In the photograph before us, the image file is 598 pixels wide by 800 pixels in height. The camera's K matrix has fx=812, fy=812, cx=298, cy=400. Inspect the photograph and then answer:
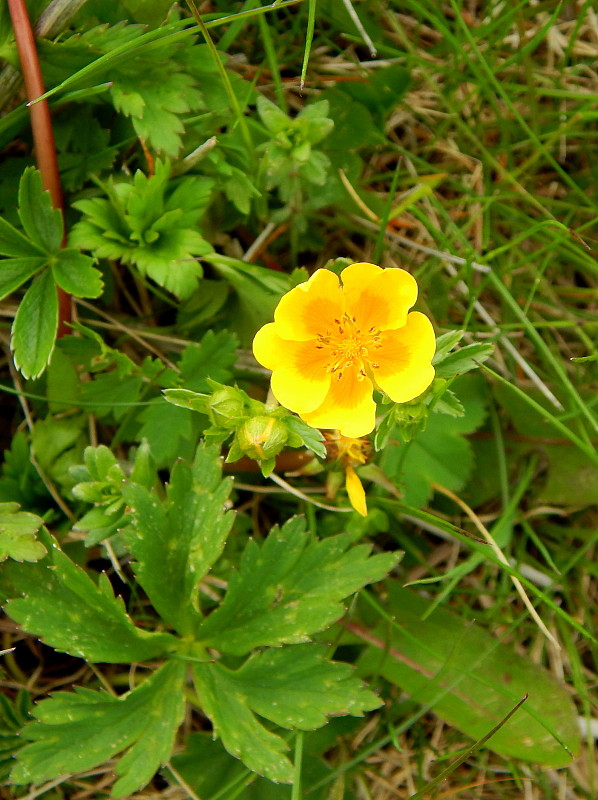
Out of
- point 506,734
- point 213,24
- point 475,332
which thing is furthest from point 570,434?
point 213,24

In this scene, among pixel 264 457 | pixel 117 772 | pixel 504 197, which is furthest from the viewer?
pixel 504 197

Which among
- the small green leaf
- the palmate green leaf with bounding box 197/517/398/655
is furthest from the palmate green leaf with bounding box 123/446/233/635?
the small green leaf

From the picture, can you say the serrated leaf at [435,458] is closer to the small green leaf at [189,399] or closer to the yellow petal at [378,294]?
the yellow petal at [378,294]

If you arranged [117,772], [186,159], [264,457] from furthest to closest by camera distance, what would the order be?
[186,159]
[117,772]
[264,457]

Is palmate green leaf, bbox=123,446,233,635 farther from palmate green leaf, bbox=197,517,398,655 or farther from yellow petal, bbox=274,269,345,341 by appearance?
yellow petal, bbox=274,269,345,341

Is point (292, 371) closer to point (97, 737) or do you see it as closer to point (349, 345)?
point (349, 345)

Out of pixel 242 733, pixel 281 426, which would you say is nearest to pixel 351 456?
pixel 281 426

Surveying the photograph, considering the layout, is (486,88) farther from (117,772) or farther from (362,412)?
(117,772)
